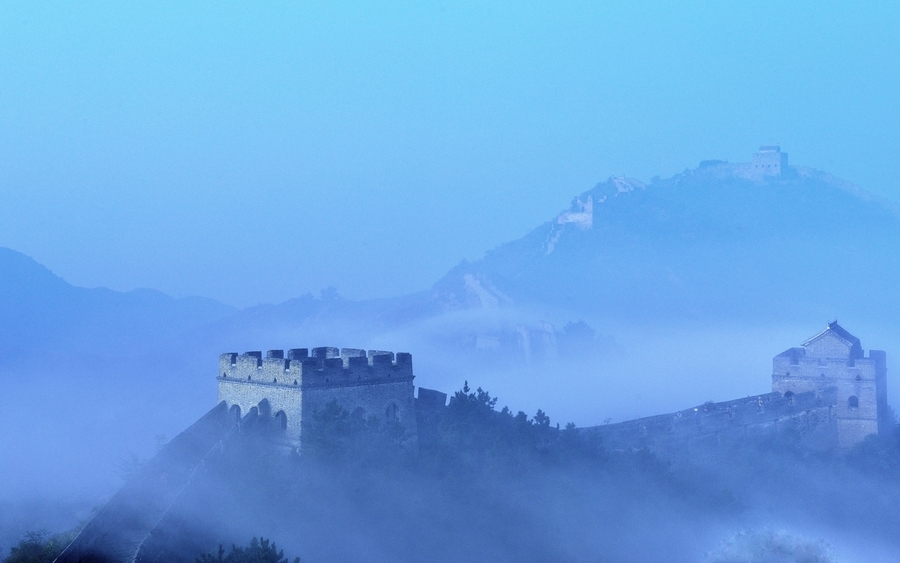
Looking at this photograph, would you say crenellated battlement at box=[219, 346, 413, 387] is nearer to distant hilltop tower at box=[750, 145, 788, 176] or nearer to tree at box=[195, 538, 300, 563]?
tree at box=[195, 538, 300, 563]

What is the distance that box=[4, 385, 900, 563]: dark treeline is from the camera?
22422 millimetres

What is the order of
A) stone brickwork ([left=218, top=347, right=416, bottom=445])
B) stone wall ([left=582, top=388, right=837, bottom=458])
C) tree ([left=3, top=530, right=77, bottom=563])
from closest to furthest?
tree ([left=3, top=530, right=77, bottom=563])
stone brickwork ([left=218, top=347, right=416, bottom=445])
stone wall ([left=582, top=388, right=837, bottom=458])

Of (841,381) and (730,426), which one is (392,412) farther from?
(841,381)

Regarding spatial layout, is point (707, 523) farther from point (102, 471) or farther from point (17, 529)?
point (102, 471)

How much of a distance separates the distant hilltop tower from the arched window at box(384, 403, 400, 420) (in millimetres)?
138658

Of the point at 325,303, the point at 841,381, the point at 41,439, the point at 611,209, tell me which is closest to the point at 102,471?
the point at 41,439

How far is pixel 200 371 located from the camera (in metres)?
72.5

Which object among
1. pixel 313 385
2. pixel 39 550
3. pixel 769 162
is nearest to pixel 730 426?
pixel 313 385

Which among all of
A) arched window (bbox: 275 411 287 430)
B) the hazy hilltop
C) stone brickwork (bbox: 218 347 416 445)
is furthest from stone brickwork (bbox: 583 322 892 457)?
the hazy hilltop

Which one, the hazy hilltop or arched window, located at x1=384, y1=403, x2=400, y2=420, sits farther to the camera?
the hazy hilltop

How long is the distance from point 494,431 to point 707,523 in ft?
26.0

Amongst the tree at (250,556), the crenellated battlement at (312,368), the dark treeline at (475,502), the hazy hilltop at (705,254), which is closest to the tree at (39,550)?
the dark treeline at (475,502)

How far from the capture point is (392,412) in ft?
87.1

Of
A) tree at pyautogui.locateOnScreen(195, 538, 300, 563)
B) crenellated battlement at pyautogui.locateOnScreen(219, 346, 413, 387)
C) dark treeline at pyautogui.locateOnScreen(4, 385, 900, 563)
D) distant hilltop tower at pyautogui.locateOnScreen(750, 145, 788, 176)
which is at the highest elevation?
distant hilltop tower at pyautogui.locateOnScreen(750, 145, 788, 176)
